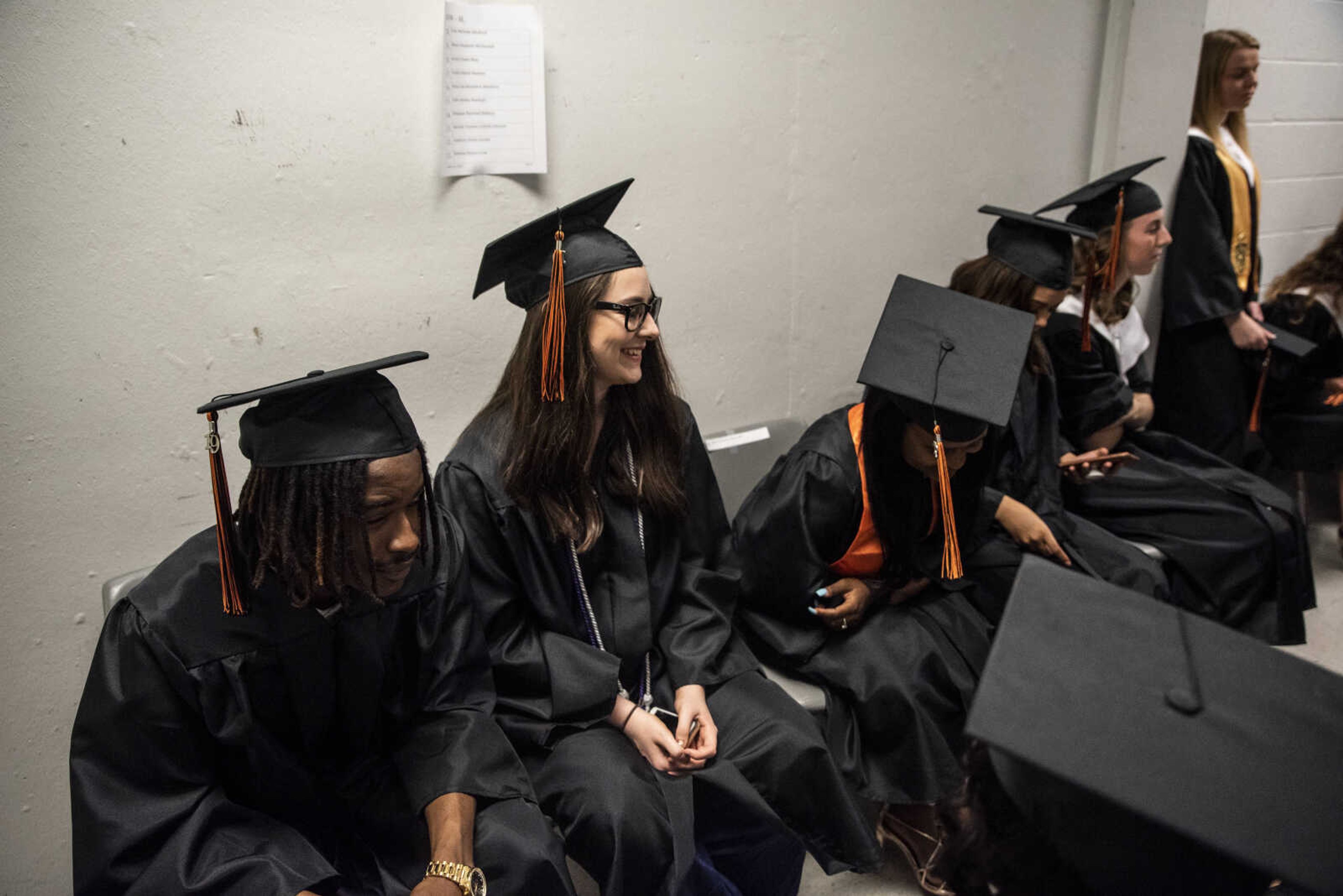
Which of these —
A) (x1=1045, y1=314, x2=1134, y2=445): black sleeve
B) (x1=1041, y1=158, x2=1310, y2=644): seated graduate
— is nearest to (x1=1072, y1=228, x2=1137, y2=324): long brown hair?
(x1=1041, y1=158, x2=1310, y2=644): seated graduate

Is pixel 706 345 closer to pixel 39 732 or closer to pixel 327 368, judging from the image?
pixel 327 368

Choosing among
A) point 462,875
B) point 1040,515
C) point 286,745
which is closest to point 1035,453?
point 1040,515

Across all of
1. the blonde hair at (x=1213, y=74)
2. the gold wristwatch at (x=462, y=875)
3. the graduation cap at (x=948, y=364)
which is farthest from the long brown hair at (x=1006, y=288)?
the gold wristwatch at (x=462, y=875)

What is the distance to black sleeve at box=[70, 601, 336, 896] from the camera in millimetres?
1324

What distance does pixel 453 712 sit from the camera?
166 centimetres

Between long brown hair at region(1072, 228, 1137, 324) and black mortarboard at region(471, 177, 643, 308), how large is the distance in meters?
1.72

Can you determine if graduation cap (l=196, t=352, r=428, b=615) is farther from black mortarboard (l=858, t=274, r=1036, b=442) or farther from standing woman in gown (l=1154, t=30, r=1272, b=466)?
standing woman in gown (l=1154, t=30, r=1272, b=466)

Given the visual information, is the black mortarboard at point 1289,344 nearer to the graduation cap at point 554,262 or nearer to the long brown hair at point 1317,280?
the long brown hair at point 1317,280

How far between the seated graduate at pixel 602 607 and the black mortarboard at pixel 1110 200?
1.71 meters

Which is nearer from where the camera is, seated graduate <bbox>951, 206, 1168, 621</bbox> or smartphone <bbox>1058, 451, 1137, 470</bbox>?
seated graduate <bbox>951, 206, 1168, 621</bbox>

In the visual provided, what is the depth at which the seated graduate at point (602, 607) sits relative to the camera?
5.78ft

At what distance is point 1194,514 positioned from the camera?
2791 millimetres

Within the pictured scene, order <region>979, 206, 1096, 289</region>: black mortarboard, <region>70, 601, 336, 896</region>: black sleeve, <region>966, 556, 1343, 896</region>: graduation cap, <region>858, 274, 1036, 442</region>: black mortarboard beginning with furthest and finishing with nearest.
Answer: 1. <region>979, 206, 1096, 289</region>: black mortarboard
2. <region>858, 274, 1036, 442</region>: black mortarboard
3. <region>70, 601, 336, 896</region>: black sleeve
4. <region>966, 556, 1343, 896</region>: graduation cap

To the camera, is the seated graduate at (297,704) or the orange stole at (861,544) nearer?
the seated graduate at (297,704)
